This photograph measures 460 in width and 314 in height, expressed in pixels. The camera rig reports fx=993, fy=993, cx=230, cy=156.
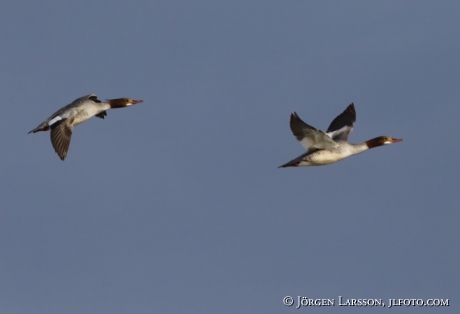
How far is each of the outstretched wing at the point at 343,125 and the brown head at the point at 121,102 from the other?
4747 millimetres

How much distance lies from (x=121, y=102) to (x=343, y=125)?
5.35 metres

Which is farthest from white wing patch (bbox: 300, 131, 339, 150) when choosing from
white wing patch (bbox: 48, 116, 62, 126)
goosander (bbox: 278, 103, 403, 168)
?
white wing patch (bbox: 48, 116, 62, 126)

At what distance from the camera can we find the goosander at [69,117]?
2202 cm

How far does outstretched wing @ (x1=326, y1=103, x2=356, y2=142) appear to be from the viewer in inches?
896

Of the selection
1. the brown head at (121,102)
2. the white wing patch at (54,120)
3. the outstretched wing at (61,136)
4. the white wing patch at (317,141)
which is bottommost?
the white wing patch at (317,141)

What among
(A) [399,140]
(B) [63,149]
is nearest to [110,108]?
(B) [63,149]

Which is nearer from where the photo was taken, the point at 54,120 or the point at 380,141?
the point at 380,141

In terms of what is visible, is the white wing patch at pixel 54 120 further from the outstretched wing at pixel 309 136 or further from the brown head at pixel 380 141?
the brown head at pixel 380 141

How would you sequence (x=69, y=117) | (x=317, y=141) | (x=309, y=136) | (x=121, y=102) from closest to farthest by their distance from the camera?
(x=309, y=136), (x=317, y=141), (x=69, y=117), (x=121, y=102)

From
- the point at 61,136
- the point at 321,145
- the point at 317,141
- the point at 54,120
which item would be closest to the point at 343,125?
the point at 321,145

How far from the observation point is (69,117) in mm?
22578

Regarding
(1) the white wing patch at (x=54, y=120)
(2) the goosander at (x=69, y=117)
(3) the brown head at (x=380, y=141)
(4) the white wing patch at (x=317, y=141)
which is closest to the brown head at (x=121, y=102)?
(2) the goosander at (x=69, y=117)

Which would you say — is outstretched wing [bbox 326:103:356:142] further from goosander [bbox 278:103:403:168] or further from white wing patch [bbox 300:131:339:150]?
white wing patch [bbox 300:131:339:150]

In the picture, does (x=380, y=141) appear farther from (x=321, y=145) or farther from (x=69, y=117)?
(x=69, y=117)
